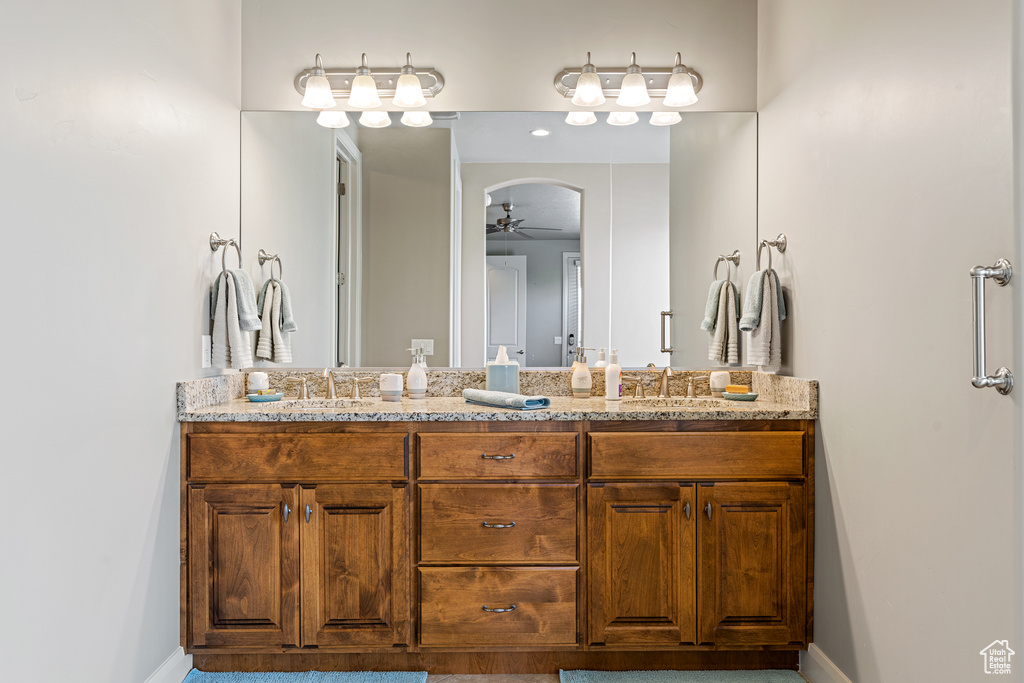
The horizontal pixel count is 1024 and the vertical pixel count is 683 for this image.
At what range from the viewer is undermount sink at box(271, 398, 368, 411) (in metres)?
2.25

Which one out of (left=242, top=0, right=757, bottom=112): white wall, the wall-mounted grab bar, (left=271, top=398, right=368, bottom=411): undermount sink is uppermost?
(left=242, top=0, right=757, bottom=112): white wall

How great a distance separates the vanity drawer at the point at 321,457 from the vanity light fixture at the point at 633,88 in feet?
4.93

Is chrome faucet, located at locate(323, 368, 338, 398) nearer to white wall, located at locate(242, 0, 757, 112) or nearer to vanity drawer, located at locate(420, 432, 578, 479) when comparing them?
vanity drawer, located at locate(420, 432, 578, 479)

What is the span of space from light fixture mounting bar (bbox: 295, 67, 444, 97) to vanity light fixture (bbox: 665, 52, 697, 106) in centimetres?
89

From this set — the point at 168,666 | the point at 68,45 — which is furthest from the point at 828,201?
the point at 168,666

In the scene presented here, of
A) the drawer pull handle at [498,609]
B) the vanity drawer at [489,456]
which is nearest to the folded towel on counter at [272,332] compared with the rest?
the vanity drawer at [489,456]

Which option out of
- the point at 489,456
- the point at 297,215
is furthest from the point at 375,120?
the point at 489,456

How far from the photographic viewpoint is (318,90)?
2.38m

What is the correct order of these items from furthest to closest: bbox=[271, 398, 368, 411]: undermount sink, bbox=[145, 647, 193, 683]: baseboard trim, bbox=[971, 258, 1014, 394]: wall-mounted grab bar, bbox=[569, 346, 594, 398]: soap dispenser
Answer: bbox=[569, 346, 594, 398]: soap dispenser, bbox=[271, 398, 368, 411]: undermount sink, bbox=[145, 647, 193, 683]: baseboard trim, bbox=[971, 258, 1014, 394]: wall-mounted grab bar

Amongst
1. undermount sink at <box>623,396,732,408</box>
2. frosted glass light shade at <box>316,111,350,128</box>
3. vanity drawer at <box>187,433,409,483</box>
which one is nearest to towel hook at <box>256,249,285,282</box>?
frosted glass light shade at <box>316,111,350,128</box>

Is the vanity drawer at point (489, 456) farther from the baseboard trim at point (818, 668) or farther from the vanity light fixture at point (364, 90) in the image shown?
the vanity light fixture at point (364, 90)

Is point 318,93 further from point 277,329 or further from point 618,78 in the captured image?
point 618,78

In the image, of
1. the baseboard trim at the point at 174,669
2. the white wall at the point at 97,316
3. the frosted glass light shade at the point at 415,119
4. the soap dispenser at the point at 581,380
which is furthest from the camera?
the frosted glass light shade at the point at 415,119

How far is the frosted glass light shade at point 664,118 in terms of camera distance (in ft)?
8.07
